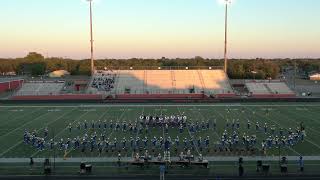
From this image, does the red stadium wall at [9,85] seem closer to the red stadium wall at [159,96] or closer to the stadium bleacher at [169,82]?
the stadium bleacher at [169,82]

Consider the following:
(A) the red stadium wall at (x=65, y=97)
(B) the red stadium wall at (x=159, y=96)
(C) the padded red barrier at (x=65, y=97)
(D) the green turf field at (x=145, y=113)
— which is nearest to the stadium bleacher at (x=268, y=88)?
(B) the red stadium wall at (x=159, y=96)

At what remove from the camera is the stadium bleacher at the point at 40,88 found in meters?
51.5

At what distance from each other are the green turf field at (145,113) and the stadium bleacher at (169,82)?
10.6 m

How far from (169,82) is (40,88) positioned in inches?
614

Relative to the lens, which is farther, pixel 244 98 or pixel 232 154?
pixel 244 98

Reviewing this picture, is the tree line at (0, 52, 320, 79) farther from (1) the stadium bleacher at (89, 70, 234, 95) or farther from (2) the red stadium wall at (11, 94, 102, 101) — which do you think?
(2) the red stadium wall at (11, 94, 102, 101)

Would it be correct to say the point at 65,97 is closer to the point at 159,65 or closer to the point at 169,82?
the point at 169,82

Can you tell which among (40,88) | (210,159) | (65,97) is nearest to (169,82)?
(65,97)

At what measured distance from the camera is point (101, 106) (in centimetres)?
4175

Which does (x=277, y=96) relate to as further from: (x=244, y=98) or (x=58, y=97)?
(x=58, y=97)

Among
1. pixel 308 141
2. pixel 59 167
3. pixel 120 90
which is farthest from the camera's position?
pixel 120 90

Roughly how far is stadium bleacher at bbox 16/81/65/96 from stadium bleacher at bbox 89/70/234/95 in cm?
408

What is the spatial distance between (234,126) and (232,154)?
7.87 meters

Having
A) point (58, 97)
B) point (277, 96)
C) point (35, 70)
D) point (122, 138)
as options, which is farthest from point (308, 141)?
point (35, 70)
